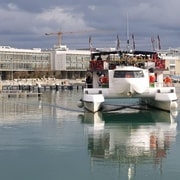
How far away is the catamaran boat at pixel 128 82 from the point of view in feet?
129

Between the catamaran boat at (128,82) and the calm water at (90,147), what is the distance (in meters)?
1.85

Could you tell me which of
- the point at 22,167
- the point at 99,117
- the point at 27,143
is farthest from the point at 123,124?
the point at 22,167

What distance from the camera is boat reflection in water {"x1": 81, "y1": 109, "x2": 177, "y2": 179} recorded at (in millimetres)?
21297

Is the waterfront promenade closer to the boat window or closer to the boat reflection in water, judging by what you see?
the boat window

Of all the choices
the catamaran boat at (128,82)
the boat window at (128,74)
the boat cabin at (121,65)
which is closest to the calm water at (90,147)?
the catamaran boat at (128,82)

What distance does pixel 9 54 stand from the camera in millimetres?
190625

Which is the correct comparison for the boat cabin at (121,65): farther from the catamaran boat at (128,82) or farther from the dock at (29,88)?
the dock at (29,88)

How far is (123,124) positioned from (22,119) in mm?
7578

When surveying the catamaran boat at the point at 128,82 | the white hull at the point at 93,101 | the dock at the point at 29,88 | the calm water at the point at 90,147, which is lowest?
the calm water at the point at 90,147

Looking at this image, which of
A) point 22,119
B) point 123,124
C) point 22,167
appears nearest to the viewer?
point 22,167

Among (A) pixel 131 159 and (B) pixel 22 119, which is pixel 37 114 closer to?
(B) pixel 22 119

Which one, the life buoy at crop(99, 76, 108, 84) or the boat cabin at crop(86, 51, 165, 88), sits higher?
the boat cabin at crop(86, 51, 165, 88)

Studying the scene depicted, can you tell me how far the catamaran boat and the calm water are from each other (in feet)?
6.07

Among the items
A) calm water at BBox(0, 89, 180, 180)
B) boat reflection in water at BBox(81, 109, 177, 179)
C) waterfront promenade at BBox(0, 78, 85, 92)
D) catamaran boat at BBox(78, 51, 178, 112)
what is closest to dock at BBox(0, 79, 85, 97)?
waterfront promenade at BBox(0, 78, 85, 92)
